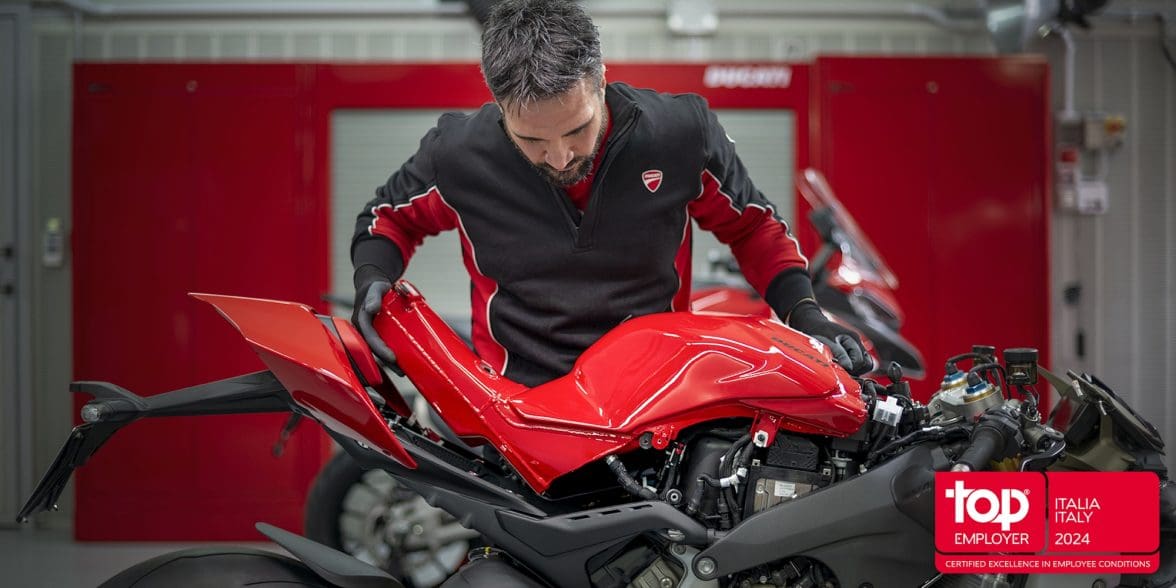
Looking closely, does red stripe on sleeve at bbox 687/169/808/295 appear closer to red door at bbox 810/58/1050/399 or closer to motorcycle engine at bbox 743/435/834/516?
motorcycle engine at bbox 743/435/834/516

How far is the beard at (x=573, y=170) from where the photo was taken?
1.56 meters

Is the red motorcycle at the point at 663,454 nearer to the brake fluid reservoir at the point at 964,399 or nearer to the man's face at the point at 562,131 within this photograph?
the brake fluid reservoir at the point at 964,399

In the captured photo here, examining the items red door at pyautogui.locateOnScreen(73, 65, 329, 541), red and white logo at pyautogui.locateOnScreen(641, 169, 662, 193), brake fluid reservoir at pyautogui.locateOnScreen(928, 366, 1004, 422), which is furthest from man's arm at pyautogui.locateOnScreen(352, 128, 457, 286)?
red door at pyautogui.locateOnScreen(73, 65, 329, 541)

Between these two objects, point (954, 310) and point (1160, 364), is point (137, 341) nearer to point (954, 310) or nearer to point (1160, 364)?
point (954, 310)

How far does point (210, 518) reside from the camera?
4.20m

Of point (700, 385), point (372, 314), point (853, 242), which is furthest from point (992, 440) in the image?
point (853, 242)

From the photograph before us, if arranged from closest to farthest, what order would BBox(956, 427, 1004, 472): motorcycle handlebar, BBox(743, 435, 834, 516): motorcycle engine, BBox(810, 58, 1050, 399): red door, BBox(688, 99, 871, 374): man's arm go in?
BBox(956, 427, 1004, 472): motorcycle handlebar < BBox(743, 435, 834, 516): motorcycle engine < BBox(688, 99, 871, 374): man's arm < BBox(810, 58, 1050, 399): red door

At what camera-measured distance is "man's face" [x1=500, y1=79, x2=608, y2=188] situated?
145 centimetres

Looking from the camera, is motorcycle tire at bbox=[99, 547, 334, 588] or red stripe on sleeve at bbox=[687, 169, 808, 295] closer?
motorcycle tire at bbox=[99, 547, 334, 588]

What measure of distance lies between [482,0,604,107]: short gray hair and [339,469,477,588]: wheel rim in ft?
4.61

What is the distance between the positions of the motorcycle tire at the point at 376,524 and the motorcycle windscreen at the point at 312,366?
1.15 m

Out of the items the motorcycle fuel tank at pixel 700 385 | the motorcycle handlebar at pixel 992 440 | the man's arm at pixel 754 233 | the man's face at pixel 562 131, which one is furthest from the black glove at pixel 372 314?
the motorcycle handlebar at pixel 992 440

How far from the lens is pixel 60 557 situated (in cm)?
381

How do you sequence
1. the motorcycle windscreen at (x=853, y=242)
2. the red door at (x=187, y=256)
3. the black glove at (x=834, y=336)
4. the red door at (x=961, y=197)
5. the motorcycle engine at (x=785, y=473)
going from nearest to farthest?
1. the motorcycle engine at (x=785, y=473)
2. the black glove at (x=834, y=336)
3. the motorcycle windscreen at (x=853, y=242)
4. the red door at (x=187, y=256)
5. the red door at (x=961, y=197)
